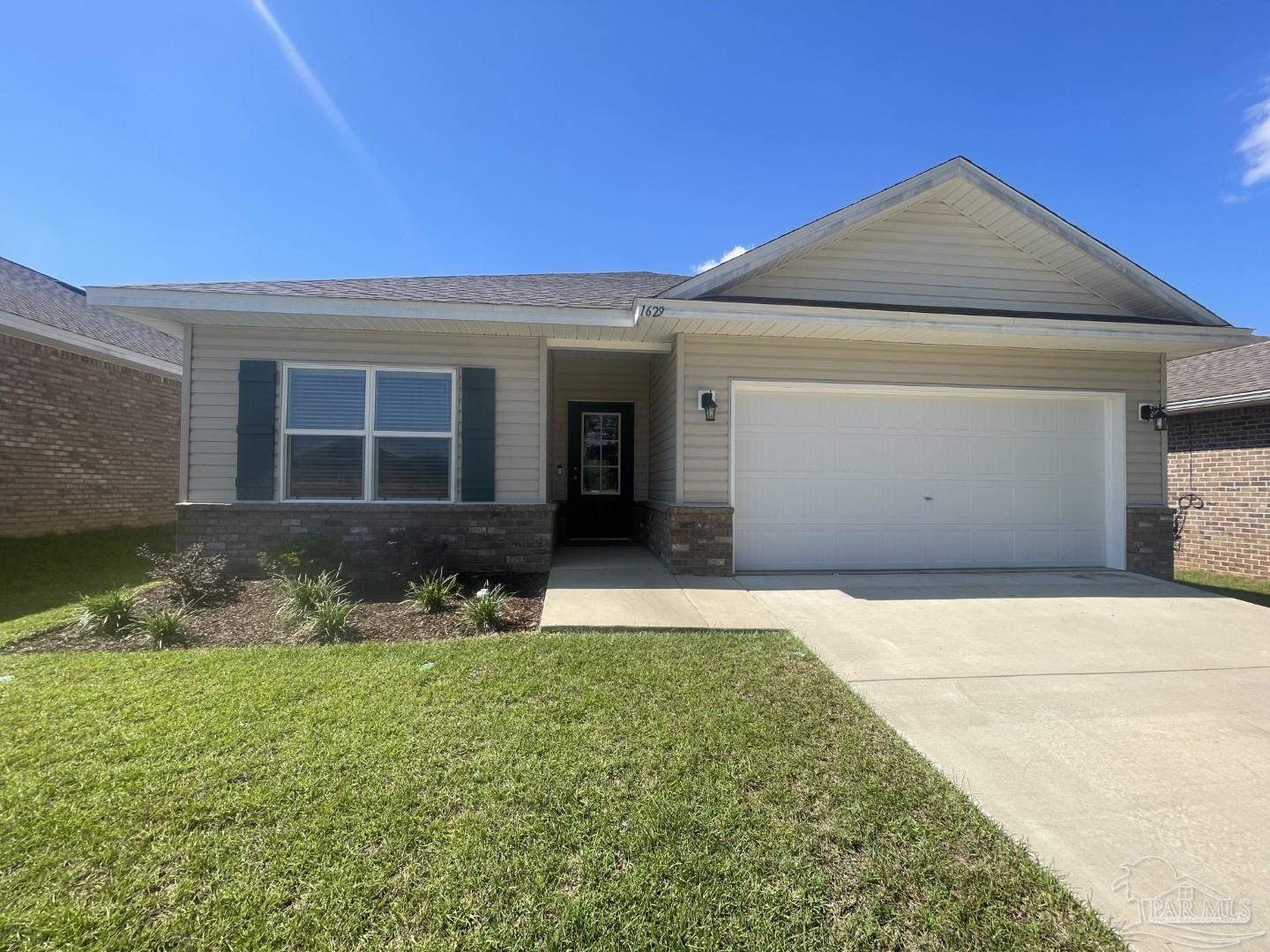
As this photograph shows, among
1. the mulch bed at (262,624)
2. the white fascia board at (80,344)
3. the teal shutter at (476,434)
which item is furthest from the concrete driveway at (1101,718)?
the white fascia board at (80,344)

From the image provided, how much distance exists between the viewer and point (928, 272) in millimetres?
7242

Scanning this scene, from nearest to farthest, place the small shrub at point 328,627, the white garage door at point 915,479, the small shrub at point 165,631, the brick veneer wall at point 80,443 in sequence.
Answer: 1. the small shrub at point 165,631
2. the small shrub at point 328,627
3. the white garage door at point 915,479
4. the brick veneer wall at point 80,443

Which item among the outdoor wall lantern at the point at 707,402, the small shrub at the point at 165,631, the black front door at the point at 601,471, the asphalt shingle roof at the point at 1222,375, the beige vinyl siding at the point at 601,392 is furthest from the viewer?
the black front door at the point at 601,471

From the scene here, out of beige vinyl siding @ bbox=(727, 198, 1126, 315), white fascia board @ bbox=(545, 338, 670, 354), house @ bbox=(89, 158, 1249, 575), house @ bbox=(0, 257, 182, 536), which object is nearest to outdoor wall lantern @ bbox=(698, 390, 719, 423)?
house @ bbox=(89, 158, 1249, 575)

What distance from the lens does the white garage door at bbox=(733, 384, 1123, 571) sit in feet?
23.0

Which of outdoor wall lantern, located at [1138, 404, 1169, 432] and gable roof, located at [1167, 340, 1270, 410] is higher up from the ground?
gable roof, located at [1167, 340, 1270, 410]

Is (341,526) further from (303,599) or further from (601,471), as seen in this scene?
(601,471)

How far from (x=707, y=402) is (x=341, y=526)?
182 inches

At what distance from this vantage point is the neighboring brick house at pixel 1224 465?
321 inches

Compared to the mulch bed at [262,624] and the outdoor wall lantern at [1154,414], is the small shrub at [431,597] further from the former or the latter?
the outdoor wall lantern at [1154,414]

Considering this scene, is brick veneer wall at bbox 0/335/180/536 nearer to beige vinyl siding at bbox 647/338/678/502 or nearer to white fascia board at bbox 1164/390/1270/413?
beige vinyl siding at bbox 647/338/678/502

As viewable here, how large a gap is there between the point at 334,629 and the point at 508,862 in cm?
326

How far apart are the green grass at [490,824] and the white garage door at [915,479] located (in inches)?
151

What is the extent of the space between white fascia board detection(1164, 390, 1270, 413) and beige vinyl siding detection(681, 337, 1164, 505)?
92 centimetres
